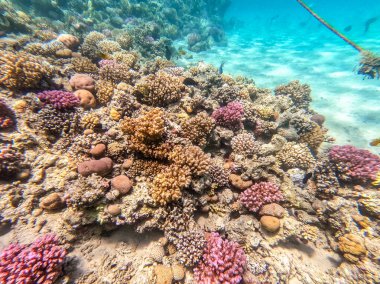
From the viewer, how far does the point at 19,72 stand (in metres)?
4.95

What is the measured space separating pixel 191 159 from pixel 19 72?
5.41 m

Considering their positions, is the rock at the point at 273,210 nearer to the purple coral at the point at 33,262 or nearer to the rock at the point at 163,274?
the rock at the point at 163,274

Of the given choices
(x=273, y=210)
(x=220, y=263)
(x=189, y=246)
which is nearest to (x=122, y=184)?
(x=189, y=246)

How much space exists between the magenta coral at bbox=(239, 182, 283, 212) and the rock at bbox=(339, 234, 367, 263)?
170cm

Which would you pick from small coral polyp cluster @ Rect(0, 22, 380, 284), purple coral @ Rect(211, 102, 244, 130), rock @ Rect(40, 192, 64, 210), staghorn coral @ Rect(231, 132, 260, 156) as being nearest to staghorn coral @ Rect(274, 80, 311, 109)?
small coral polyp cluster @ Rect(0, 22, 380, 284)

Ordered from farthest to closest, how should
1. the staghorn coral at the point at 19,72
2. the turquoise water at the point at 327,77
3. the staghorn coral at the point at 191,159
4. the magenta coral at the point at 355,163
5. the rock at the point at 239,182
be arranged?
the turquoise water at the point at 327,77 < the staghorn coral at the point at 19,72 < the magenta coral at the point at 355,163 < the rock at the point at 239,182 < the staghorn coral at the point at 191,159

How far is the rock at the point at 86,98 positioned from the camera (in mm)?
5102

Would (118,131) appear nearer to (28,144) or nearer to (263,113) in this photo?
(28,144)

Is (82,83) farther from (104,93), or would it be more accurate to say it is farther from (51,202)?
(51,202)

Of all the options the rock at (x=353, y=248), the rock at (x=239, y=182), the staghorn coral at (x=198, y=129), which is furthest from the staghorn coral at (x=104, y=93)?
the rock at (x=353, y=248)

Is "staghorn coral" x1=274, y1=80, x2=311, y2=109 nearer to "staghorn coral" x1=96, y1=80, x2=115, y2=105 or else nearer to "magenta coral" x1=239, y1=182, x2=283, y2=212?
"magenta coral" x1=239, y1=182, x2=283, y2=212

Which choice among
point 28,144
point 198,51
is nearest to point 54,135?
point 28,144

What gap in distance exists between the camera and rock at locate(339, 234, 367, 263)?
4012 millimetres

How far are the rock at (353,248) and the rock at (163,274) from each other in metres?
4.06
